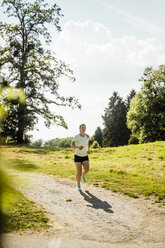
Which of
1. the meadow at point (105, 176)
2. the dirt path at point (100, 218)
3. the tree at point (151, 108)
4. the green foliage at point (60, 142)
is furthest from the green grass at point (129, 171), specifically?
the green foliage at point (60, 142)

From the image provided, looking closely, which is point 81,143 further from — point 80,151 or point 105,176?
point 105,176

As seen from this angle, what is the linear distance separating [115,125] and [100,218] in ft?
178

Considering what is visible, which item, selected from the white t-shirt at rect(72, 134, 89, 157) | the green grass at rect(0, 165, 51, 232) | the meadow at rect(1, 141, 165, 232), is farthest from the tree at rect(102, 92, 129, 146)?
the green grass at rect(0, 165, 51, 232)

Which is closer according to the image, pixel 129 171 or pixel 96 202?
pixel 96 202

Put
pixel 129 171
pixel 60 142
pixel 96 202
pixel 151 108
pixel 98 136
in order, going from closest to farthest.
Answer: pixel 96 202
pixel 129 171
pixel 151 108
pixel 98 136
pixel 60 142

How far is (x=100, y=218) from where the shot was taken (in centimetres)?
531

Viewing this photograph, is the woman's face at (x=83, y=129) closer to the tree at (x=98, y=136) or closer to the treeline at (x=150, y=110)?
the treeline at (x=150, y=110)

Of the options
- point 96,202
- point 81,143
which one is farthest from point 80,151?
point 96,202

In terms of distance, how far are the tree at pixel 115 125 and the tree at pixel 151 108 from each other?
815 inches

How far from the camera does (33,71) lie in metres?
24.5

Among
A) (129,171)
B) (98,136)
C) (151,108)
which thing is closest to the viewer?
(129,171)

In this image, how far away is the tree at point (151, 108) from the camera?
117ft

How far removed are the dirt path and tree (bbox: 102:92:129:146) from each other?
2035 inches

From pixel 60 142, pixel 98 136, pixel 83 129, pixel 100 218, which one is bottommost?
pixel 60 142
